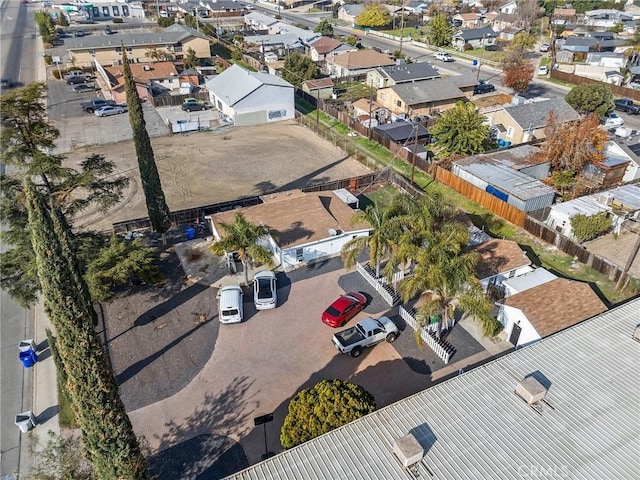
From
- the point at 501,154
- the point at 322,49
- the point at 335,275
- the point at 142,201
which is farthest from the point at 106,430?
the point at 322,49

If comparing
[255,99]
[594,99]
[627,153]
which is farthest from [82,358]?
[594,99]

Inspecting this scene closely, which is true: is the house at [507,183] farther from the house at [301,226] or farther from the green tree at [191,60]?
the green tree at [191,60]

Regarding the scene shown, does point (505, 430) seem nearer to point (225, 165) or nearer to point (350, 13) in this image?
point (225, 165)

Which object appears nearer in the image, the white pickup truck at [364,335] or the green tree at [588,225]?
the white pickup truck at [364,335]

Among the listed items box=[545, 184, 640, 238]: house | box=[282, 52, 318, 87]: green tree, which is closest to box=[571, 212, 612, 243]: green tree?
box=[545, 184, 640, 238]: house

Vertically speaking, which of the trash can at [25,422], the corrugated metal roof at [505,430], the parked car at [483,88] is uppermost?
the parked car at [483,88]

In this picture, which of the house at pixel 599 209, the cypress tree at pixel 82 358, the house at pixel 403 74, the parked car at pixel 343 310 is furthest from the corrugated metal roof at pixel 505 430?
the house at pixel 403 74

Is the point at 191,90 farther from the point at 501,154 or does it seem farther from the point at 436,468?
the point at 436,468
